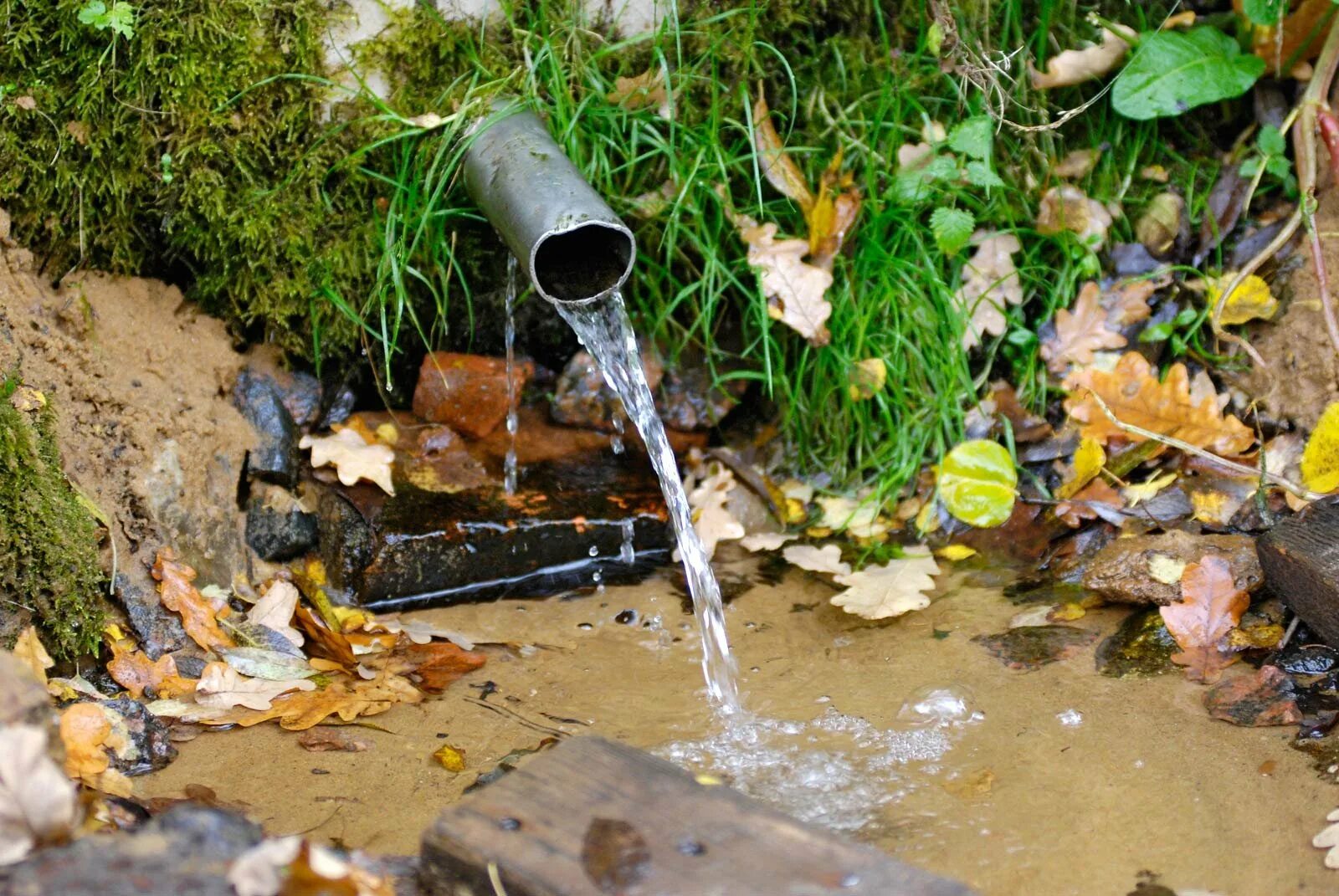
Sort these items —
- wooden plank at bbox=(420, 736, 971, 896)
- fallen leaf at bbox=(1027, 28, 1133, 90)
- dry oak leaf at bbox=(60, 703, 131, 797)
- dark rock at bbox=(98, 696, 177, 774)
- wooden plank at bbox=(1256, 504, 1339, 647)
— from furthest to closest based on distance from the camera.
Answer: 1. fallen leaf at bbox=(1027, 28, 1133, 90)
2. wooden plank at bbox=(1256, 504, 1339, 647)
3. dark rock at bbox=(98, 696, 177, 774)
4. dry oak leaf at bbox=(60, 703, 131, 797)
5. wooden plank at bbox=(420, 736, 971, 896)

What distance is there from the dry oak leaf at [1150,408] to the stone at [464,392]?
1724 millimetres

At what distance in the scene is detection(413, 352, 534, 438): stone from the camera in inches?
139

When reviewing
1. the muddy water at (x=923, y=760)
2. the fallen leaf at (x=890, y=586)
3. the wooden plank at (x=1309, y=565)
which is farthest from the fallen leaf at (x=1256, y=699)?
the fallen leaf at (x=890, y=586)

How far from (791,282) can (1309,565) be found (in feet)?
5.21

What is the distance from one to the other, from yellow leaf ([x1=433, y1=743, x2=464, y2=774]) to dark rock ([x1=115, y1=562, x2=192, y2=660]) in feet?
2.40

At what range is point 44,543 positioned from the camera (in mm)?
2533

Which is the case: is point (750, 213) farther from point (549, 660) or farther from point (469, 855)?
point (469, 855)

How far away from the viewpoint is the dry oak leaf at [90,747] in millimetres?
2158

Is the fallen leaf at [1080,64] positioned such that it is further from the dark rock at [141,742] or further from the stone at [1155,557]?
the dark rock at [141,742]

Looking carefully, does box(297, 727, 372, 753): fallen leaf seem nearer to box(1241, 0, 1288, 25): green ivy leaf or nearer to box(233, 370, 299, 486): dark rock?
box(233, 370, 299, 486): dark rock

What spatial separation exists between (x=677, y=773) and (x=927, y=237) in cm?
223

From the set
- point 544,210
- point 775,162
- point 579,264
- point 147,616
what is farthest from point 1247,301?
point 147,616

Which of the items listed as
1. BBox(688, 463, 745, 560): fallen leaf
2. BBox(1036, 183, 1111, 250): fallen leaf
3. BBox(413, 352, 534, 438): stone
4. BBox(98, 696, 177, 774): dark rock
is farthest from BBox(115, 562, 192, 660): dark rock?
BBox(1036, 183, 1111, 250): fallen leaf

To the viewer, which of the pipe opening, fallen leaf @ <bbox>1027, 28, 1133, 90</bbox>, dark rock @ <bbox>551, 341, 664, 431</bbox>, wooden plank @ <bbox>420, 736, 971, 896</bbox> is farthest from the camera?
dark rock @ <bbox>551, 341, 664, 431</bbox>
